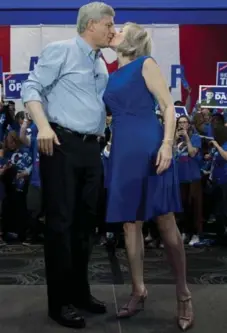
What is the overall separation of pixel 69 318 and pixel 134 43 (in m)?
1.53

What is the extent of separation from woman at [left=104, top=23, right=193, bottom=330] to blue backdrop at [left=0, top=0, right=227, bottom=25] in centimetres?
424

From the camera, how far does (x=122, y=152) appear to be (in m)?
3.03

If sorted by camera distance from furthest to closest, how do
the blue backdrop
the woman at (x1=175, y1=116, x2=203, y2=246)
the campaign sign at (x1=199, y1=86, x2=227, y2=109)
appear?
1. the blue backdrop
2. the campaign sign at (x1=199, y1=86, x2=227, y2=109)
3. the woman at (x1=175, y1=116, x2=203, y2=246)

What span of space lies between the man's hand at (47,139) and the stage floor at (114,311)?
970 mm

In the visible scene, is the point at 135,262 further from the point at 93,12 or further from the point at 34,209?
the point at 34,209

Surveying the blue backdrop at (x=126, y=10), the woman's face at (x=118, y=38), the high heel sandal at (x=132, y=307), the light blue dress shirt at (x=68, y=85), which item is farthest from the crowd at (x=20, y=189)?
the woman's face at (x=118, y=38)

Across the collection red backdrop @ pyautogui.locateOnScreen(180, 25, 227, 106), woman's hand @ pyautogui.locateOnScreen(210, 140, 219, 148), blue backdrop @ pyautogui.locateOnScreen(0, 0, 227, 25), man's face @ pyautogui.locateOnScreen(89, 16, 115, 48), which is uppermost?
blue backdrop @ pyautogui.locateOnScreen(0, 0, 227, 25)

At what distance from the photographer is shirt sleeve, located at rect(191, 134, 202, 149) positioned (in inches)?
239

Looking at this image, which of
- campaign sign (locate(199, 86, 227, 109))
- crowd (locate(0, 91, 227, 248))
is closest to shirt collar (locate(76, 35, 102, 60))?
crowd (locate(0, 91, 227, 248))

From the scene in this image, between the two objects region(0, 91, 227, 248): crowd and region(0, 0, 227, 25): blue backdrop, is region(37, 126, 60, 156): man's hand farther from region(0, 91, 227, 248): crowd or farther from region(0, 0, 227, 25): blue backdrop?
region(0, 0, 227, 25): blue backdrop

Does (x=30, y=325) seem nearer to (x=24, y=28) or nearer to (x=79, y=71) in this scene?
(x=79, y=71)

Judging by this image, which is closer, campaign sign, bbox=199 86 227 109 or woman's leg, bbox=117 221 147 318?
woman's leg, bbox=117 221 147 318

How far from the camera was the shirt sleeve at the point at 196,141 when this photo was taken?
6.08m

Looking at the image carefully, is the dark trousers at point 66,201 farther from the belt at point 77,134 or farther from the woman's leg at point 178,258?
the woman's leg at point 178,258
